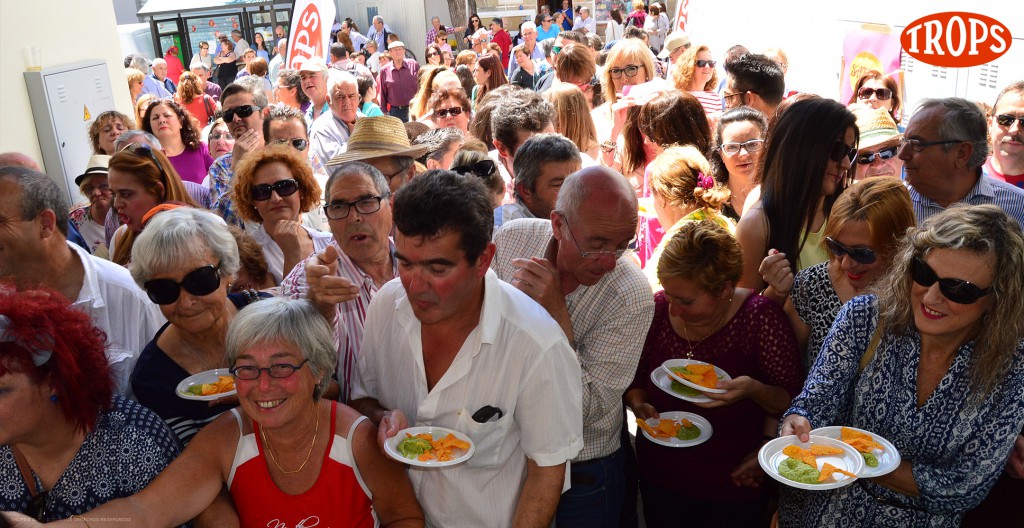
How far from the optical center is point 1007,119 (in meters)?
4.91

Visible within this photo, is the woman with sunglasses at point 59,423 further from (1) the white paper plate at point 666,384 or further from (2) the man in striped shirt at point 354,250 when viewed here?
(1) the white paper plate at point 666,384

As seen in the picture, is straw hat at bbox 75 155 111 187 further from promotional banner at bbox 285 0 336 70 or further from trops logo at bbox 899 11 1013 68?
trops logo at bbox 899 11 1013 68

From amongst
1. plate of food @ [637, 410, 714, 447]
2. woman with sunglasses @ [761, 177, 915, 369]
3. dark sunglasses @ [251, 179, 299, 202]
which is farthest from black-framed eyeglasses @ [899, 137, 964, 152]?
dark sunglasses @ [251, 179, 299, 202]

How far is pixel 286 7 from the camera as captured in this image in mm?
21016

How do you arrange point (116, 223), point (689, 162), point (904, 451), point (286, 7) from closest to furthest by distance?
→ point (904, 451)
point (689, 162)
point (116, 223)
point (286, 7)

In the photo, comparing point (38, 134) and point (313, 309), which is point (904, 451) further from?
point (38, 134)

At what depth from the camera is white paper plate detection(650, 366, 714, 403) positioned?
9.28ft

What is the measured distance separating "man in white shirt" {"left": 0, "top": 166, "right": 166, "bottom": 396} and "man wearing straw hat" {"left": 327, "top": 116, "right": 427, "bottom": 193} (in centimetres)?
134

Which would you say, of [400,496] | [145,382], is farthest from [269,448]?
[145,382]

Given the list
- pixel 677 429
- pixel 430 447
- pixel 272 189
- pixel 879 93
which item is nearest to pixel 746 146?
pixel 677 429

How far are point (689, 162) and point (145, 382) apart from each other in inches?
105

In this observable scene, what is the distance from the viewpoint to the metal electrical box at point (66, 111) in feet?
22.3

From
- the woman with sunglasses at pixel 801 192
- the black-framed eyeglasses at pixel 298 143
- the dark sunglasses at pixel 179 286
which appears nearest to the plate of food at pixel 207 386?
the dark sunglasses at pixel 179 286

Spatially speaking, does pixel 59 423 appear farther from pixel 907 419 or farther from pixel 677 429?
pixel 907 419
